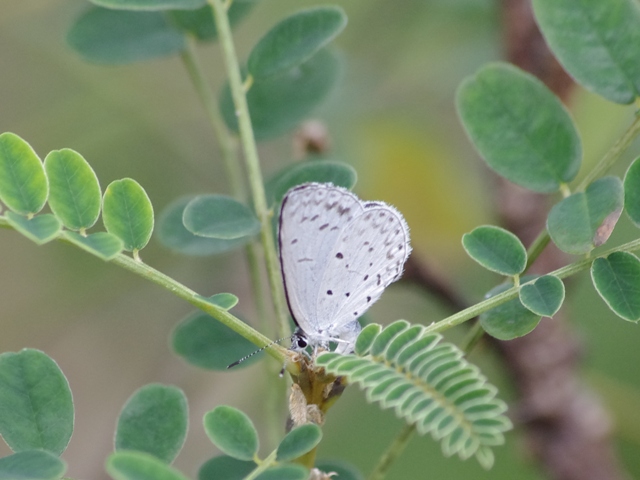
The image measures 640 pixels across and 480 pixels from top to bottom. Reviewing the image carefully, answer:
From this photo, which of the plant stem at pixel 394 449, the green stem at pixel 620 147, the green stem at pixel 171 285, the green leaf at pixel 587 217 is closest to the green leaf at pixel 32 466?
the green stem at pixel 171 285

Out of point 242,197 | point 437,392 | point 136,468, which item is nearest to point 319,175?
point 242,197

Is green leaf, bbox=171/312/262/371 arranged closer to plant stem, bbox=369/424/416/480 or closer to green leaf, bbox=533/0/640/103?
plant stem, bbox=369/424/416/480

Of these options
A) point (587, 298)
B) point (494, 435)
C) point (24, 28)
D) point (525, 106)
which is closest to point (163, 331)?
point (24, 28)

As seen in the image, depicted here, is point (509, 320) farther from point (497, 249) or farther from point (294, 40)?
point (294, 40)

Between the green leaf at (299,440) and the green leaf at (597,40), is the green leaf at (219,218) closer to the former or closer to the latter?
the green leaf at (299,440)

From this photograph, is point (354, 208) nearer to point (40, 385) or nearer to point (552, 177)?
point (552, 177)

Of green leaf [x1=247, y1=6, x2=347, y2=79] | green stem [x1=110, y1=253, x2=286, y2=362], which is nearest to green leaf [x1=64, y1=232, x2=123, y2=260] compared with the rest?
green stem [x1=110, y1=253, x2=286, y2=362]

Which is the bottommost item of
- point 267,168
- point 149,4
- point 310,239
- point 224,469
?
point 267,168
